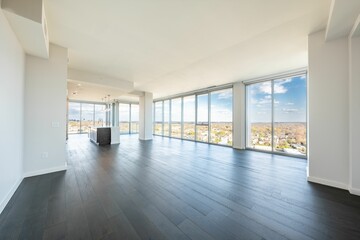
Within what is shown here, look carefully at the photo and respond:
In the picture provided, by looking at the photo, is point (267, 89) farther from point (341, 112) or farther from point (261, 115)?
point (341, 112)

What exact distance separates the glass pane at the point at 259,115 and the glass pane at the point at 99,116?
1156 cm

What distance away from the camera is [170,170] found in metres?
3.36

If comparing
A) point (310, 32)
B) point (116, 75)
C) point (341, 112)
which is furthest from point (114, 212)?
point (116, 75)

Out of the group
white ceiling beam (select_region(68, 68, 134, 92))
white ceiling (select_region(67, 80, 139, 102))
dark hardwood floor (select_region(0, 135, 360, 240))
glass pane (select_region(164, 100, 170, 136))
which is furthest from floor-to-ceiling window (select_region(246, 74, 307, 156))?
white ceiling (select_region(67, 80, 139, 102))

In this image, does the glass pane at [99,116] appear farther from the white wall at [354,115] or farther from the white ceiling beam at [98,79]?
the white wall at [354,115]

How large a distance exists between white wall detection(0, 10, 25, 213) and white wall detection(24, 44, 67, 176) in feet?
0.77

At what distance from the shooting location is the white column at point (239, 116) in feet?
19.4

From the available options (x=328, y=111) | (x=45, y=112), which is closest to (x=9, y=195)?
(x=45, y=112)

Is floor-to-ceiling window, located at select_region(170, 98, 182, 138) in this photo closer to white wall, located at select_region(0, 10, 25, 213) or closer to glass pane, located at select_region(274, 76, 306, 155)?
glass pane, located at select_region(274, 76, 306, 155)

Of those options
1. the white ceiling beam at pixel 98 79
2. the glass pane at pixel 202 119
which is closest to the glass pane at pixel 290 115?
the glass pane at pixel 202 119

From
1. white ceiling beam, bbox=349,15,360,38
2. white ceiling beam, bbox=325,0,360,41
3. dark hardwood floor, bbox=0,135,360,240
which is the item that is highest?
white ceiling beam, bbox=325,0,360,41

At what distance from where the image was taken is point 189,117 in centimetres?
859

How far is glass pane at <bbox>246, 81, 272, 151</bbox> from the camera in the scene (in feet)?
17.3

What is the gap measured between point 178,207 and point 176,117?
25.4 ft
